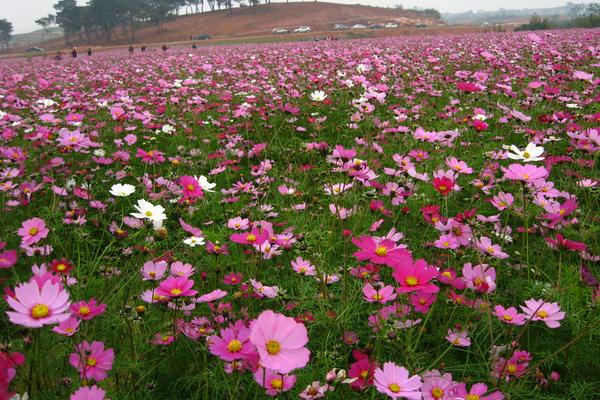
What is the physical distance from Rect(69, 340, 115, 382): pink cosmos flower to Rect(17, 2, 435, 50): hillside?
47.6 m

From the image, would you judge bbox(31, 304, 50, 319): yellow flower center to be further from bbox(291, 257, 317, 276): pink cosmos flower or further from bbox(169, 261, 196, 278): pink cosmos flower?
bbox(291, 257, 317, 276): pink cosmos flower

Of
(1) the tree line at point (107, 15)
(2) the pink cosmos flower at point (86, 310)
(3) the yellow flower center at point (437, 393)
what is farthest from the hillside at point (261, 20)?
(3) the yellow flower center at point (437, 393)

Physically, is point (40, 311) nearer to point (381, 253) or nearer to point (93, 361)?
point (93, 361)

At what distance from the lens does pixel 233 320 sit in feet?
3.94

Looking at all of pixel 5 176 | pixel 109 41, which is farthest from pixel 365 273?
pixel 109 41

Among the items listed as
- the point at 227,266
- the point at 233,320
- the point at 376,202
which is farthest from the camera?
the point at 376,202

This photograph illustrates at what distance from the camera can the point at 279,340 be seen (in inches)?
27.4

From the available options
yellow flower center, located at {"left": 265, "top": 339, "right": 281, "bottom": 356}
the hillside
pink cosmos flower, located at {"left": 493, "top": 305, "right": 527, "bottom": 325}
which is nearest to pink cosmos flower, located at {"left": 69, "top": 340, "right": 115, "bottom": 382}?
yellow flower center, located at {"left": 265, "top": 339, "right": 281, "bottom": 356}

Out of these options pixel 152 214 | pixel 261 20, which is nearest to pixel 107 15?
pixel 261 20

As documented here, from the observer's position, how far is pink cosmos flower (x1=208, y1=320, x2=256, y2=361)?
0.82 meters

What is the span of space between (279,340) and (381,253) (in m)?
0.39

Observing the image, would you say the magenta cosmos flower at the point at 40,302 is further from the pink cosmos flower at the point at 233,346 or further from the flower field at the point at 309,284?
the pink cosmos flower at the point at 233,346

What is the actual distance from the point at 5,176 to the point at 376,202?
6.53ft

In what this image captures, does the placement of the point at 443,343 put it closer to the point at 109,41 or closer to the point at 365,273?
the point at 365,273
